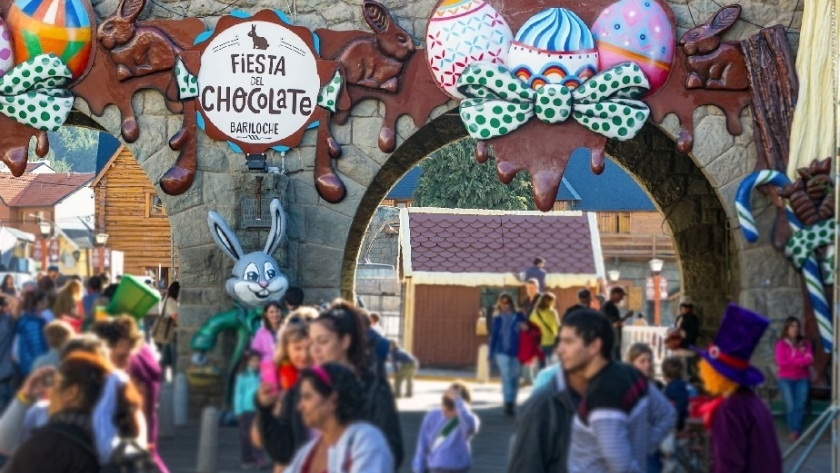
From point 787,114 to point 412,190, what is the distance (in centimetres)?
2732

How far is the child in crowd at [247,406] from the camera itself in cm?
780

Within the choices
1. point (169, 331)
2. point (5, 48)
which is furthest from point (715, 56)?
point (5, 48)

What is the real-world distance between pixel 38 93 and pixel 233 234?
6.70ft

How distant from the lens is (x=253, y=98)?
12625mm

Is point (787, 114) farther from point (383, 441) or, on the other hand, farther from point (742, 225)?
point (383, 441)

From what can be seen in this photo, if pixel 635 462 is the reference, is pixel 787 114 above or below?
above

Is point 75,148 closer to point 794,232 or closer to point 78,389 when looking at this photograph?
point 794,232

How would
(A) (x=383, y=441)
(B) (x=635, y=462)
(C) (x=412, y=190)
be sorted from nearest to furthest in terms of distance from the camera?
(A) (x=383, y=441)
(B) (x=635, y=462)
(C) (x=412, y=190)

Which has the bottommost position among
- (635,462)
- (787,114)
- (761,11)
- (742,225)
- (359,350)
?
(635,462)

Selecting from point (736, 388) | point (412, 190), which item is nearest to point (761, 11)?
point (736, 388)

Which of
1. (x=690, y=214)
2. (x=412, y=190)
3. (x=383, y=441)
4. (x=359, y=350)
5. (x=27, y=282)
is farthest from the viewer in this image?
(x=412, y=190)

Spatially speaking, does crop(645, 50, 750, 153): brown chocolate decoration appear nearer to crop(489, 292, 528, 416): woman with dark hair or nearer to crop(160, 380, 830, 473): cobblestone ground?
crop(489, 292, 528, 416): woman with dark hair

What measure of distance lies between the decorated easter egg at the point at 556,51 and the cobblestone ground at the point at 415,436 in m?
4.15

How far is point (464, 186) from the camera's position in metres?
35.2
